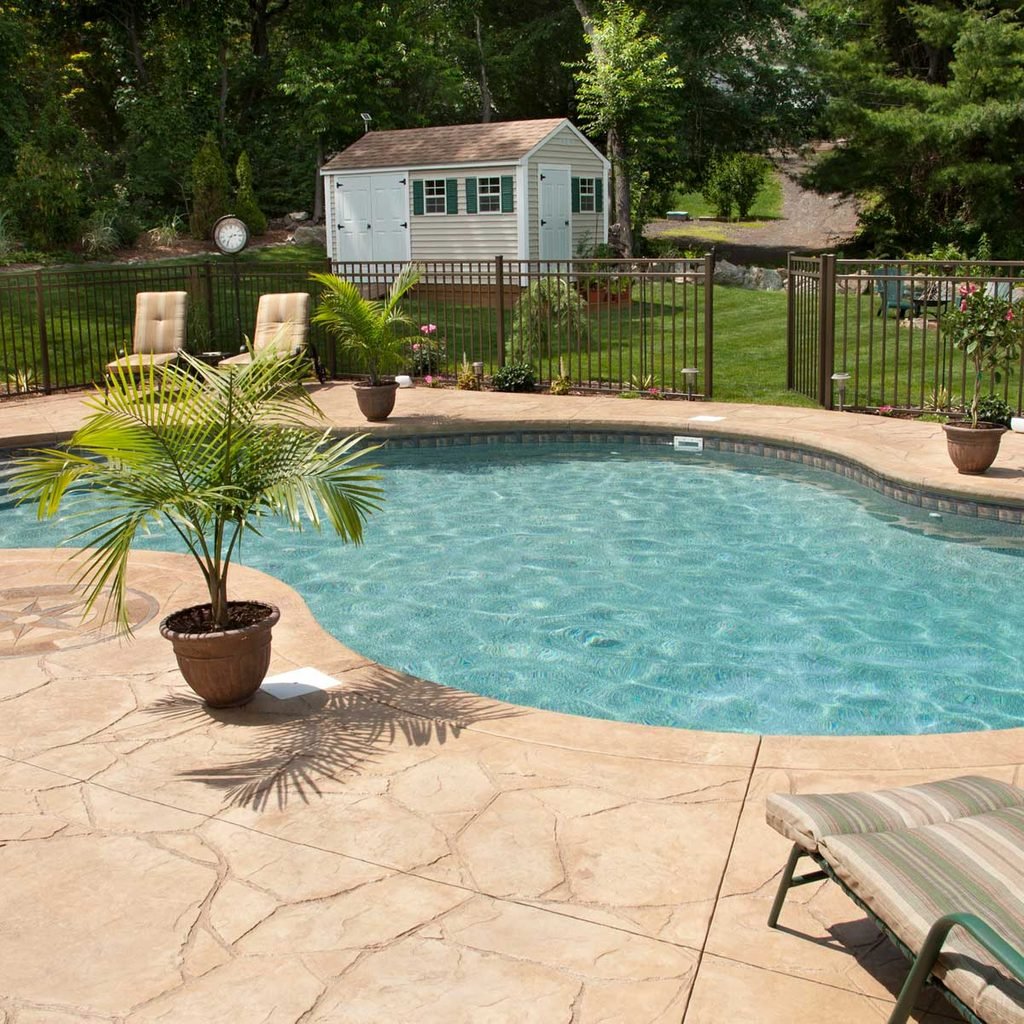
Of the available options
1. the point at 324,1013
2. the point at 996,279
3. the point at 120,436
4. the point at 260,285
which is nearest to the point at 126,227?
the point at 260,285

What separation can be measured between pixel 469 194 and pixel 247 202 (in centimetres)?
585

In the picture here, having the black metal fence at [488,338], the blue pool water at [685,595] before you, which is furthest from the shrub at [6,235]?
the blue pool water at [685,595]

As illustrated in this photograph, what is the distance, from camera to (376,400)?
12227 mm

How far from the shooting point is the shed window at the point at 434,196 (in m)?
25.0

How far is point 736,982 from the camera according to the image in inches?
121

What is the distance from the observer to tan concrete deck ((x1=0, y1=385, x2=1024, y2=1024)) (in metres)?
3.06

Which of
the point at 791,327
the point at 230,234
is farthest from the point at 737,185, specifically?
the point at 791,327

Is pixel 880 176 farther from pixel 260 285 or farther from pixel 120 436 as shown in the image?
pixel 120 436

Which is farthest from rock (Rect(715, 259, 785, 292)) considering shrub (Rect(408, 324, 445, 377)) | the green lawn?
shrub (Rect(408, 324, 445, 377))

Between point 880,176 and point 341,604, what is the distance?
2590cm

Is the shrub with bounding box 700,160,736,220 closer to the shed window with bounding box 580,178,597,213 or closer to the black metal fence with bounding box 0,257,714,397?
the shed window with bounding box 580,178,597,213

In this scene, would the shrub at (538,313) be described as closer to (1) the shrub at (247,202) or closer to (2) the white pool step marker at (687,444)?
(2) the white pool step marker at (687,444)

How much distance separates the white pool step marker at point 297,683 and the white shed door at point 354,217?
21.4 m

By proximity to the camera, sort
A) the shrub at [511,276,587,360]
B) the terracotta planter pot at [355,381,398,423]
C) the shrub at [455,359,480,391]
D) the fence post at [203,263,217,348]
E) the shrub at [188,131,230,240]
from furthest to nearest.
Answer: the shrub at [188,131,230,240], the fence post at [203,263,217,348], the shrub at [511,276,587,360], the shrub at [455,359,480,391], the terracotta planter pot at [355,381,398,423]
